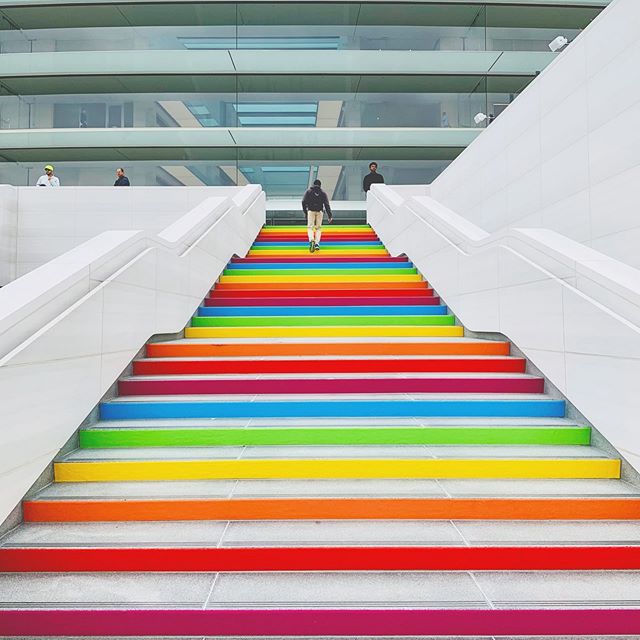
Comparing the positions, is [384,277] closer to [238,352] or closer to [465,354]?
[465,354]

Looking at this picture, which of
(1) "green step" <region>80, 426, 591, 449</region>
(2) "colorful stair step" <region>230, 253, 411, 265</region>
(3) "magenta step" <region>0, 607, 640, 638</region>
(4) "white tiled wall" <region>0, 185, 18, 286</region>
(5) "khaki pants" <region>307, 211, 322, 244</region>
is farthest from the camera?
(4) "white tiled wall" <region>0, 185, 18, 286</region>

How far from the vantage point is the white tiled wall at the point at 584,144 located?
3980 millimetres

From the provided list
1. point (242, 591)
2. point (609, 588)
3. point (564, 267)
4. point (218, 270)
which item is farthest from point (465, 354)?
point (218, 270)

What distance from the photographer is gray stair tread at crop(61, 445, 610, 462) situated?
272 centimetres

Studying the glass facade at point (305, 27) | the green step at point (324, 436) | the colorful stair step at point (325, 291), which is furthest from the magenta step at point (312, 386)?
Answer: the glass facade at point (305, 27)

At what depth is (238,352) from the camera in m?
4.12

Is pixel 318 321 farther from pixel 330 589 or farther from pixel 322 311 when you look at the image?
pixel 330 589

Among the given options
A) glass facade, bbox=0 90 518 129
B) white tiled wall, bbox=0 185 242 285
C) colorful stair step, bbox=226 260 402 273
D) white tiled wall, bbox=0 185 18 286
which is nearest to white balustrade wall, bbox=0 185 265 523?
colorful stair step, bbox=226 260 402 273

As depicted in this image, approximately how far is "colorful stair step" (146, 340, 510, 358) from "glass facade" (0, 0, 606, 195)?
32.8ft

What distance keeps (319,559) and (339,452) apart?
76 cm

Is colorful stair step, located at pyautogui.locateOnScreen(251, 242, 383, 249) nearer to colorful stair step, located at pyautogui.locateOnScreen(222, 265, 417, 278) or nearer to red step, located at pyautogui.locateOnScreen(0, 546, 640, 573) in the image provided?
colorful stair step, located at pyautogui.locateOnScreen(222, 265, 417, 278)

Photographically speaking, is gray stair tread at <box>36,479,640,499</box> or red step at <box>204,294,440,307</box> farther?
red step at <box>204,294,440,307</box>

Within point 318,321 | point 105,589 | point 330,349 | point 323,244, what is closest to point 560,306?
point 330,349

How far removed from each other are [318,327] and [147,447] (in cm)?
212
